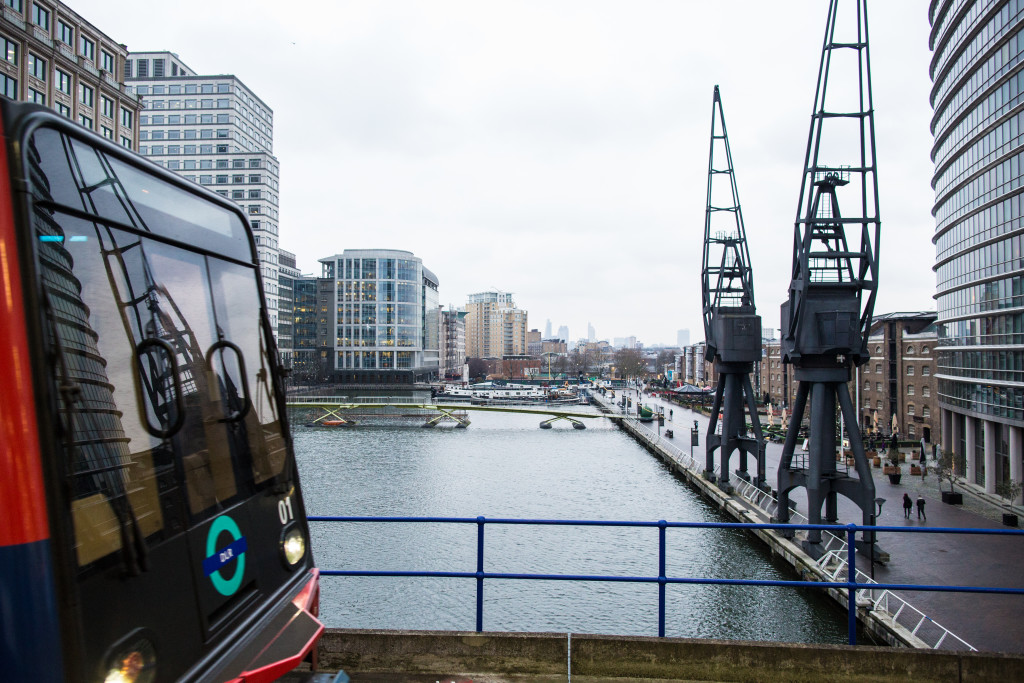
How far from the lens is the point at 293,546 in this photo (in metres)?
3.15

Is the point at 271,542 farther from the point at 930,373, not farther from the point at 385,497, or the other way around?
the point at 930,373

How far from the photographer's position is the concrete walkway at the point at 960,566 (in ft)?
34.8

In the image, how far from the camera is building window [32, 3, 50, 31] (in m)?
28.6

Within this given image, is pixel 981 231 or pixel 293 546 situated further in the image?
pixel 981 231

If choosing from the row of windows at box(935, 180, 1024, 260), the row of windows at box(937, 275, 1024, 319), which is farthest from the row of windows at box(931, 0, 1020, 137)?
the row of windows at box(937, 275, 1024, 319)

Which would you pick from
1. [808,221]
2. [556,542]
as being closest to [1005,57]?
[808,221]

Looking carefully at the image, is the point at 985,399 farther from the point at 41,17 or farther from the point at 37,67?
the point at 41,17

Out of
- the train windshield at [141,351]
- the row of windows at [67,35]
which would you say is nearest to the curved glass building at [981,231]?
the train windshield at [141,351]

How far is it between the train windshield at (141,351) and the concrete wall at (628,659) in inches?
57.8

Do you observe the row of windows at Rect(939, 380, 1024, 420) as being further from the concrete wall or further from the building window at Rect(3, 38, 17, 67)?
the building window at Rect(3, 38, 17, 67)

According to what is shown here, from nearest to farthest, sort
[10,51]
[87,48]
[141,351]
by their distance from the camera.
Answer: [141,351], [10,51], [87,48]

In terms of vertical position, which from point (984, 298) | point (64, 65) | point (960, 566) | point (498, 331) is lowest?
point (960, 566)

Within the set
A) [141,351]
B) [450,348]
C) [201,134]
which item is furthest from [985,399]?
[450,348]

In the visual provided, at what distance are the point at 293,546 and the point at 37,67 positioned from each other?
35511mm
